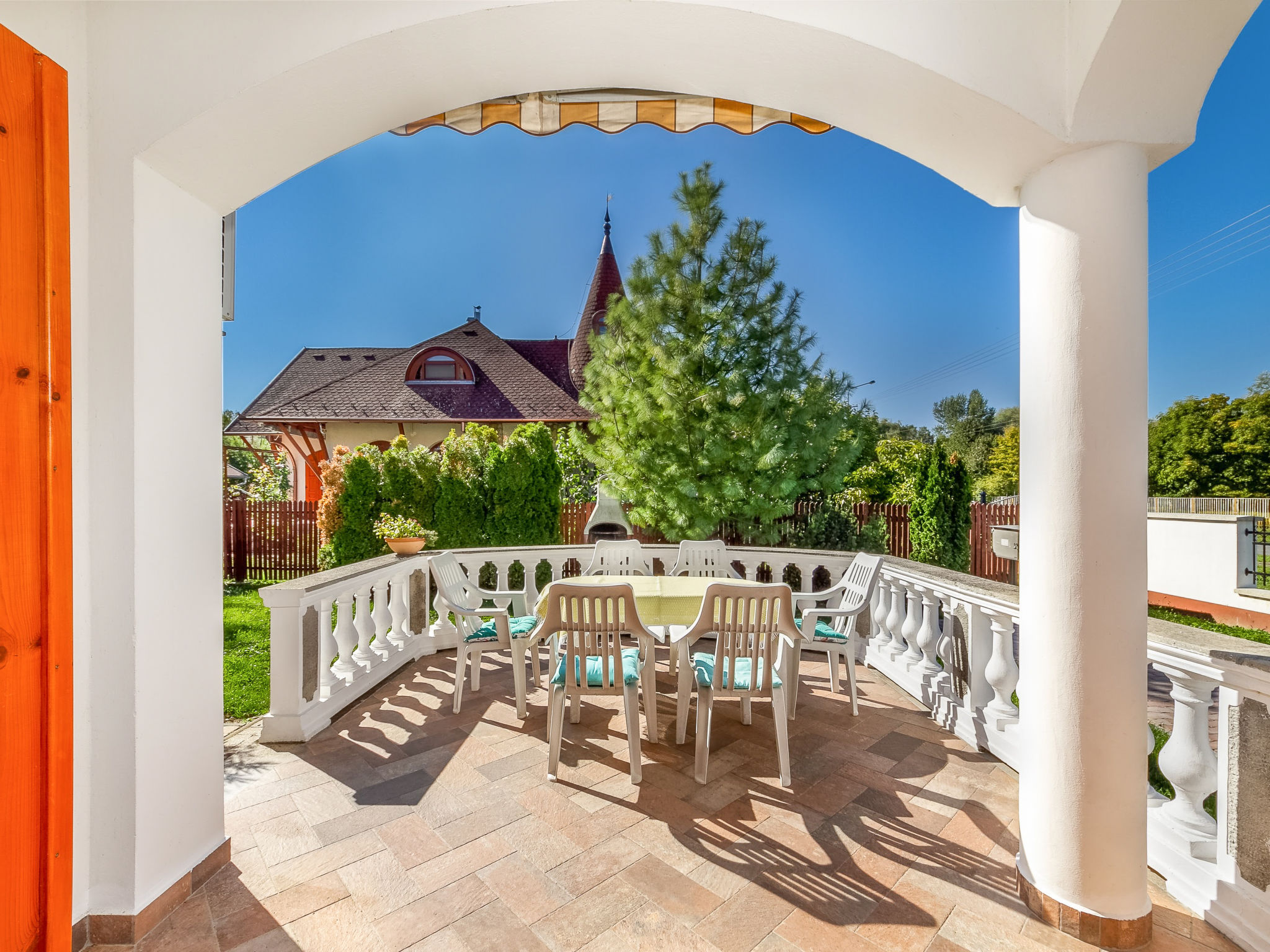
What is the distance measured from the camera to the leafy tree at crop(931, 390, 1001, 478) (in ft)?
106

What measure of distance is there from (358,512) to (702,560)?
225 inches

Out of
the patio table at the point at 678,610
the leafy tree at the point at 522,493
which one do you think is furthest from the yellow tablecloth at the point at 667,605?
the leafy tree at the point at 522,493

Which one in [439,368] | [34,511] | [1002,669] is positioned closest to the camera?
[34,511]

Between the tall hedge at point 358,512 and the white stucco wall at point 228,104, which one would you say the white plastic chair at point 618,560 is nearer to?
the white stucco wall at point 228,104

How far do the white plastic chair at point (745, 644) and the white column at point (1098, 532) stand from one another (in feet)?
3.67

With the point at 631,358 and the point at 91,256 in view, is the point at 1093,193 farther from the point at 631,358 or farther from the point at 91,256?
the point at 631,358

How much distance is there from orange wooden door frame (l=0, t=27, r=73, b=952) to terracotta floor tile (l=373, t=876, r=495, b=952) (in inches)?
32.0

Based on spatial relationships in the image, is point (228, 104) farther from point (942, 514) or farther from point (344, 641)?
point (942, 514)

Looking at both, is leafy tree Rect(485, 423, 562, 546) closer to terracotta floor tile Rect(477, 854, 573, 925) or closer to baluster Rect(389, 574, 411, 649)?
baluster Rect(389, 574, 411, 649)

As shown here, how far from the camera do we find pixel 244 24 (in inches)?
67.1

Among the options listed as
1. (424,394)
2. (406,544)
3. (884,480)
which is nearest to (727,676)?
(406,544)

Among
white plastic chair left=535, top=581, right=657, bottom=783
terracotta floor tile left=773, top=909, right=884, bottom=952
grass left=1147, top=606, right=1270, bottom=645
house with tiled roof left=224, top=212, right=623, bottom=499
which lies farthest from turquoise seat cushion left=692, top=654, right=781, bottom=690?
house with tiled roof left=224, top=212, right=623, bottom=499

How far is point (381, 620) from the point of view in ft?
13.9

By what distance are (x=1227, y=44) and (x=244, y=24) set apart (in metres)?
2.90
